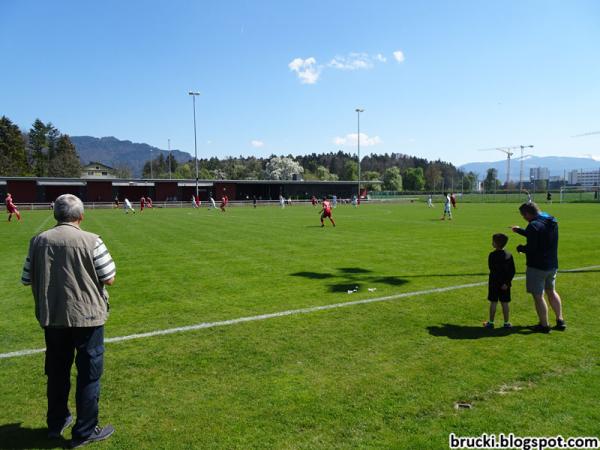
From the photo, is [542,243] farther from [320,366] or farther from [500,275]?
[320,366]

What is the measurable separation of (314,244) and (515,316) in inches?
363

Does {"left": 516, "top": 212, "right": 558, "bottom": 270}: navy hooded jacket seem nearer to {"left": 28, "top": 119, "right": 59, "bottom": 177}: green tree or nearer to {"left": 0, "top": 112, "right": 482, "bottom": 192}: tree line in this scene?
{"left": 0, "top": 112, "right": 482, "bottom": 192}: tree line

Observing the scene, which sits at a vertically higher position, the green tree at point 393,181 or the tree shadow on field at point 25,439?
the green tree at point 393,181

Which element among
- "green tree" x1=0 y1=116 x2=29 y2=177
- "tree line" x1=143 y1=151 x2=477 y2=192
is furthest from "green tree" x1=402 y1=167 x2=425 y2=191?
"green tree" x1=0 y1=116 x2=29 y2=177

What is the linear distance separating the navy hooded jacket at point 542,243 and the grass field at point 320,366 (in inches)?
40.1

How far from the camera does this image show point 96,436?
347 centimetres

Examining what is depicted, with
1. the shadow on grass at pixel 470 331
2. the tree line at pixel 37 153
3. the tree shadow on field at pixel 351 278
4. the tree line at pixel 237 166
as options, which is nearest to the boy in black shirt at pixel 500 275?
the shadow on grass at pixel 470 331

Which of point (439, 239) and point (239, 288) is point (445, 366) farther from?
point (439, 239)

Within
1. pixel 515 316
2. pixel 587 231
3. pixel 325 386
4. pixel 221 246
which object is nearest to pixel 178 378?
pixel 325 386

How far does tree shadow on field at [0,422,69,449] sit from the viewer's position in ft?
11.2

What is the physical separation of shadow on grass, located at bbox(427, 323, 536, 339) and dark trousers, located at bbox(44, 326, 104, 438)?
436 cm

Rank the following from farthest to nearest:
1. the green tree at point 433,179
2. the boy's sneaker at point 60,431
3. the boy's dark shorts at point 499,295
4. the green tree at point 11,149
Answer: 1. the green tree at point 433,179
2. the green tree at point 11,149
3. the boy's dark shorts at point 499,295
4. the boy's sneaker at point 60,431

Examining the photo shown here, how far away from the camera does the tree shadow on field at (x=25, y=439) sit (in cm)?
341

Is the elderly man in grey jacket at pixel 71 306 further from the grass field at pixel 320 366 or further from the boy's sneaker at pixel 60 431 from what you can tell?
the grass field at pixel 320 366
